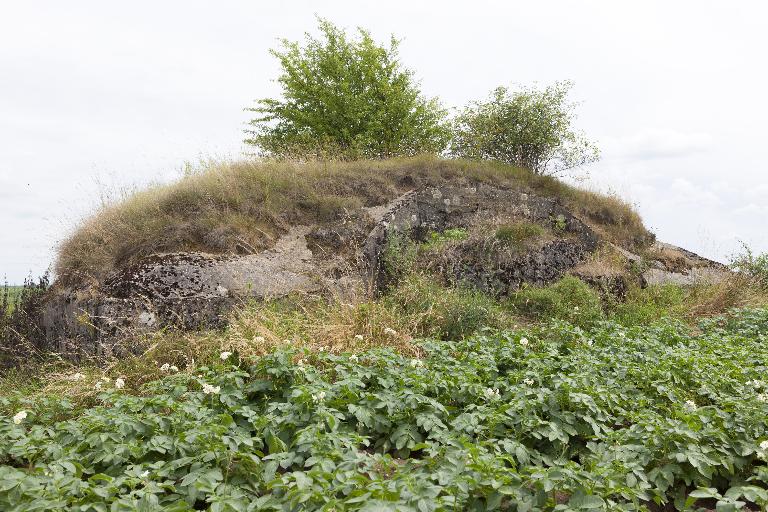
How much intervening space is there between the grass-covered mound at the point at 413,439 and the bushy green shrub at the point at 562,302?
3.46 meters

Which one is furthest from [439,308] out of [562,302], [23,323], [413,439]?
[23,323]

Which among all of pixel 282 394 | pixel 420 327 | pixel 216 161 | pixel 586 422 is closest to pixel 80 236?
pixel 216 161

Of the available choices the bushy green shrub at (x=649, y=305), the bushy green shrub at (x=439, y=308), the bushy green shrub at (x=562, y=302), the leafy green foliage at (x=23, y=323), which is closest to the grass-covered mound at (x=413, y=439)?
the bushy green shrub at (x=439, y=308)

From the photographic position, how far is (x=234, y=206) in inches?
406

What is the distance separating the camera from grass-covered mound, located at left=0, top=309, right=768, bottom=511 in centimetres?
319

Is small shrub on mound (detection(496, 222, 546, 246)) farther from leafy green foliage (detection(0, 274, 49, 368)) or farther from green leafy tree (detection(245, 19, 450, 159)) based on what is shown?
leafy green foliage (detection(0, 274, 49, 368))

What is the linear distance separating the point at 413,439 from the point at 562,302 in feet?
21.5

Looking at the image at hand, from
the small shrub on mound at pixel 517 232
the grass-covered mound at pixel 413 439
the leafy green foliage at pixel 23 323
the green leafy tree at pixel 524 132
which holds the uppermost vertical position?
the green leafy tree at pixel 524 132

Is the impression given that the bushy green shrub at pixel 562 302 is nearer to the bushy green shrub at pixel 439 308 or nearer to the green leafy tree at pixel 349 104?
the bushy green shrub at pixel 439 308

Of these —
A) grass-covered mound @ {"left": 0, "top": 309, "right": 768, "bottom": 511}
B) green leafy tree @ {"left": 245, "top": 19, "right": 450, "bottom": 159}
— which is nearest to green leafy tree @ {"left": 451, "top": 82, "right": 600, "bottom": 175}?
green leafy tree @ {"left": 245, "top": 19, "right": 450, "bottom": 159}

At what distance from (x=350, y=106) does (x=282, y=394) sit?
12.4 metres

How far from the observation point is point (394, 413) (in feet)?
14.3

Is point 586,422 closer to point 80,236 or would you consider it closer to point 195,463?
point 195,463

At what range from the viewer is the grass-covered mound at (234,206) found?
9539mm
